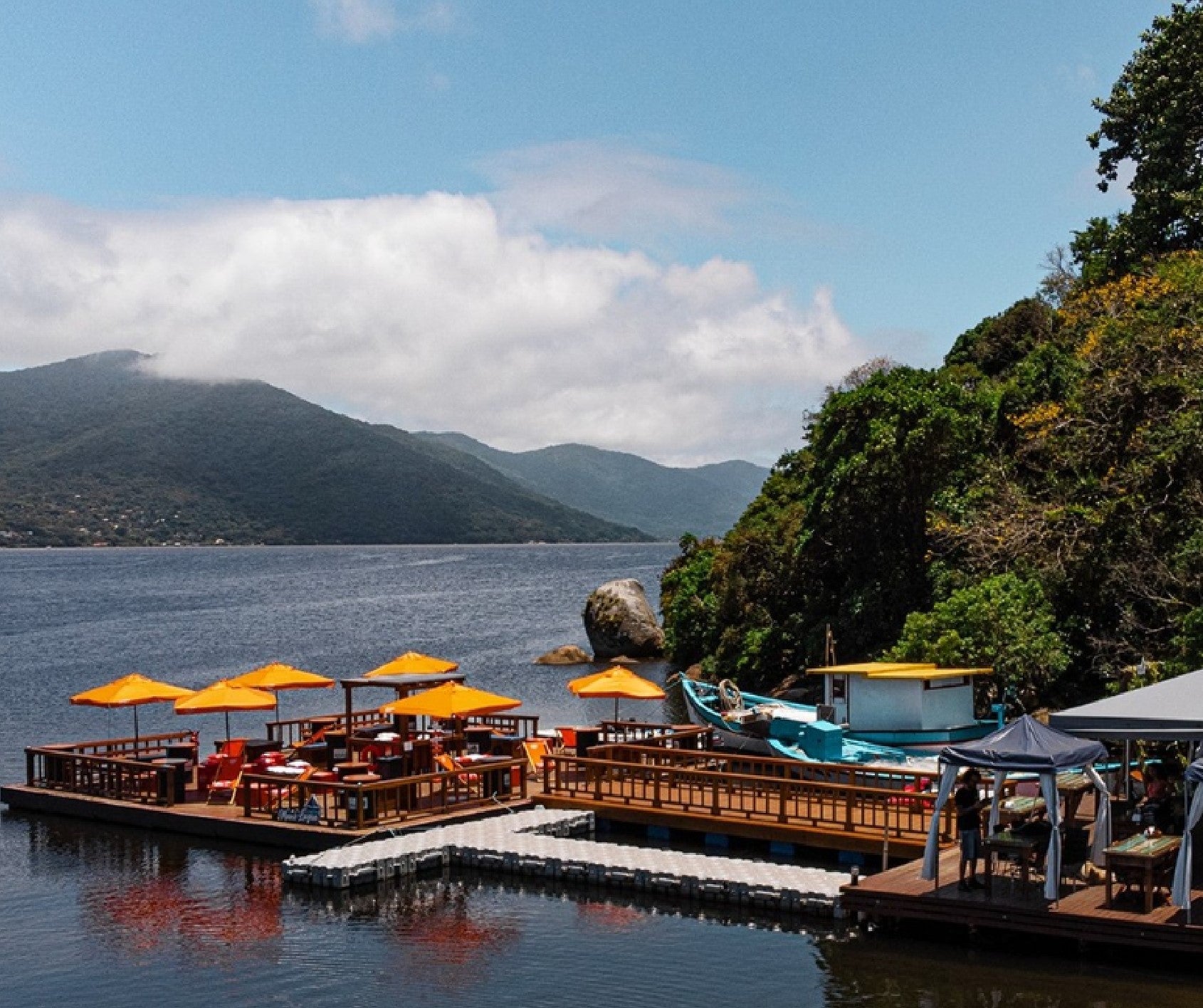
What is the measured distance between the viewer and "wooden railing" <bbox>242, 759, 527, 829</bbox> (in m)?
24.1

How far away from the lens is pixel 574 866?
2141cm

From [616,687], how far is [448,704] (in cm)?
467

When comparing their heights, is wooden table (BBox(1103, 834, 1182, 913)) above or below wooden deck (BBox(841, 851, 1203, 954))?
above

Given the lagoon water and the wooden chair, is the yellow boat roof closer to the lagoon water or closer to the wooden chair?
the lagoon water

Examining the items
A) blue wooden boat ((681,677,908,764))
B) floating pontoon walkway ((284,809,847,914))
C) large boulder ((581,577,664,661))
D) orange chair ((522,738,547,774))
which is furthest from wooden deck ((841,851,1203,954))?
large boulder ((581,577,664,661))

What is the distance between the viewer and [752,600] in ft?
169

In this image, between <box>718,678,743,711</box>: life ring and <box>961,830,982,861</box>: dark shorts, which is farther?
<box>718,678,743,711</box>: life ring

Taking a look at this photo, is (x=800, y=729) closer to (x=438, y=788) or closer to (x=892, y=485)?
(x=438, y=788)

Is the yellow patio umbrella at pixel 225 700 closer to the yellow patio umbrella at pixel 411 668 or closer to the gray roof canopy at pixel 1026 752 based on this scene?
the yellow patio umbrella at pixel 411 668

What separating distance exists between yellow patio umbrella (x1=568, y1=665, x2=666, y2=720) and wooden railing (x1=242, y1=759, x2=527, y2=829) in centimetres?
331

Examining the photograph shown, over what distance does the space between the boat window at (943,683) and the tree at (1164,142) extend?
2057cm

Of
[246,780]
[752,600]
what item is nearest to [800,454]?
[752,600]

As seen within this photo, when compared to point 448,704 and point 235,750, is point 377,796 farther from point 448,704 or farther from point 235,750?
point 235,750

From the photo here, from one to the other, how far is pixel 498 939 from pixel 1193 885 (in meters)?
8.97
